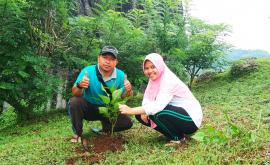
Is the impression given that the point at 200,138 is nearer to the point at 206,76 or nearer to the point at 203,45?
the point at 203,45

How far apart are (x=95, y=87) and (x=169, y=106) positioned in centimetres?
127

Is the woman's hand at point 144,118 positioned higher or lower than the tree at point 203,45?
lower

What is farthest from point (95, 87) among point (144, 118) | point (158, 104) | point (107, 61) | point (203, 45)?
point (203, 45)

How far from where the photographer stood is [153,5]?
1078 cm

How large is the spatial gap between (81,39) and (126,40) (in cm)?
121

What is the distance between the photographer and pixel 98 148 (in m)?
5.22

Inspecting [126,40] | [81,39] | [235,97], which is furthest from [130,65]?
[235,97]

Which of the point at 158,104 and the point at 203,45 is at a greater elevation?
the point at 203,45

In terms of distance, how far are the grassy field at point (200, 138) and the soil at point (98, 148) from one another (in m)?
0.12

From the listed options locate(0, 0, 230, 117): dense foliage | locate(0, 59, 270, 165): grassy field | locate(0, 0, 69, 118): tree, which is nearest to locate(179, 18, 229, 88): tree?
locate(0, 0, 230, 117): dense foliage

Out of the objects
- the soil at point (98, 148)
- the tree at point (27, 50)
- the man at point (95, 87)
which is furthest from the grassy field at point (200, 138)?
the tree at point (27, 50)

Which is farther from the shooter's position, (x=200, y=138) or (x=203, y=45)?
(x=203, y=45)

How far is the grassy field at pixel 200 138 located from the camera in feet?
12.6

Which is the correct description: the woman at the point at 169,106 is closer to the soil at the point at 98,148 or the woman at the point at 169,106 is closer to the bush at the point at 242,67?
the soil at the point at 98,148
